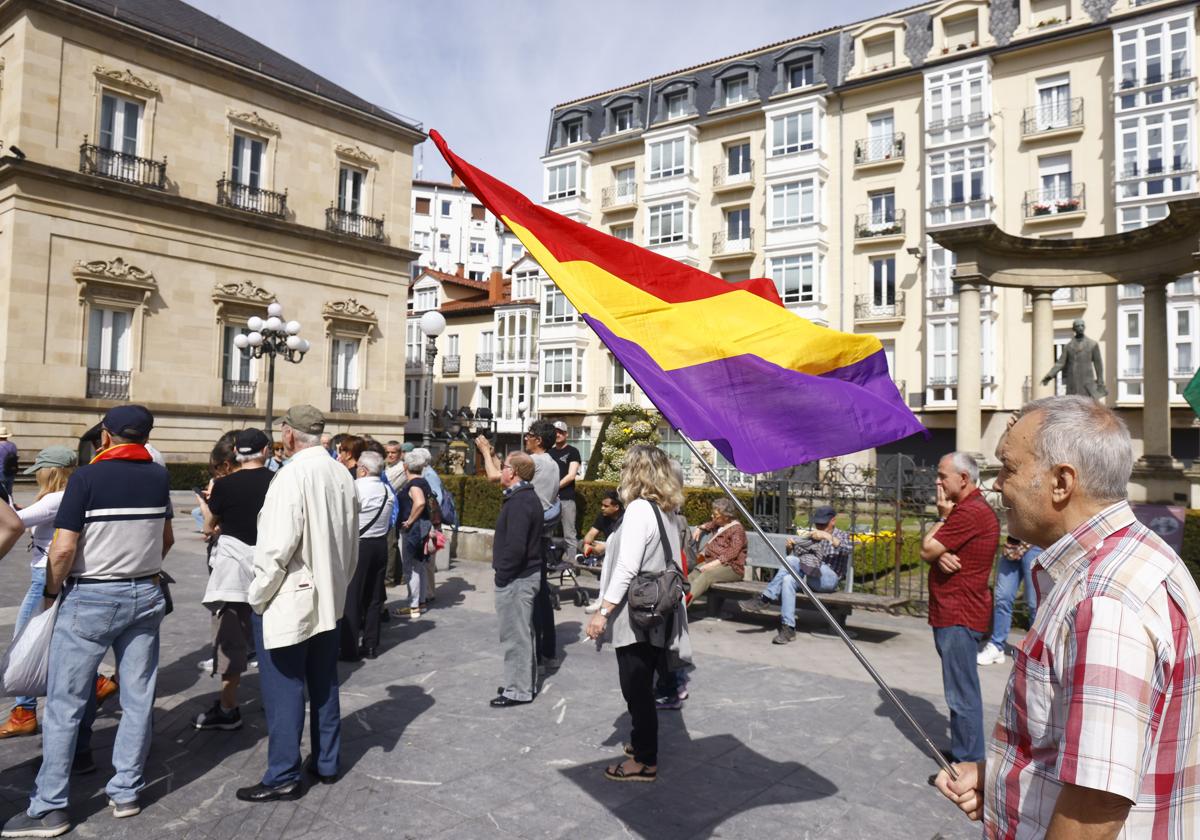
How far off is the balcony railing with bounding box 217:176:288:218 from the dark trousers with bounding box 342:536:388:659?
85.4 feet

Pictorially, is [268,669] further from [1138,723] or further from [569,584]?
[569,584]

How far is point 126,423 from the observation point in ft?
14.4

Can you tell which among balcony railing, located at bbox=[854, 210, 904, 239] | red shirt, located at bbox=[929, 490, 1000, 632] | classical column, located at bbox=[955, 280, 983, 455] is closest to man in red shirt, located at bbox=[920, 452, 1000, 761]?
red shirt, located at bbox=[929, 490, 1000, 632]

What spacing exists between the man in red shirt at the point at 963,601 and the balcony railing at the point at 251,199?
1184 inches

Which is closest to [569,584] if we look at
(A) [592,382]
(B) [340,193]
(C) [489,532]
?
(C) [489,532]

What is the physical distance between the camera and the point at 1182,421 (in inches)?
1164

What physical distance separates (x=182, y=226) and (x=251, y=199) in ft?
9.80

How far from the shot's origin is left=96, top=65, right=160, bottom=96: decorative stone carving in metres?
26.2

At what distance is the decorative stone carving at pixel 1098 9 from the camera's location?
31.1m

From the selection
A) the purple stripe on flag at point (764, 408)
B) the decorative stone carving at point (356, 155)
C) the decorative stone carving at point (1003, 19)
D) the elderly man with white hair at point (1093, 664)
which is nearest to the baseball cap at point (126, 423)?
the purple stripe on flag at point (764, 408)

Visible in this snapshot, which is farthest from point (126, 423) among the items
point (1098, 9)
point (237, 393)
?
point (1098, 9)

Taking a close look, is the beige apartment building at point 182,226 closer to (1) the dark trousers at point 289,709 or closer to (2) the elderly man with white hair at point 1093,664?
(1) the dark trousers at point 289,709

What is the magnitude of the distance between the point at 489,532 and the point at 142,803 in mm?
10038

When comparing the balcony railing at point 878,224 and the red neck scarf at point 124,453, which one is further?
the balcony railing at point 878,224
